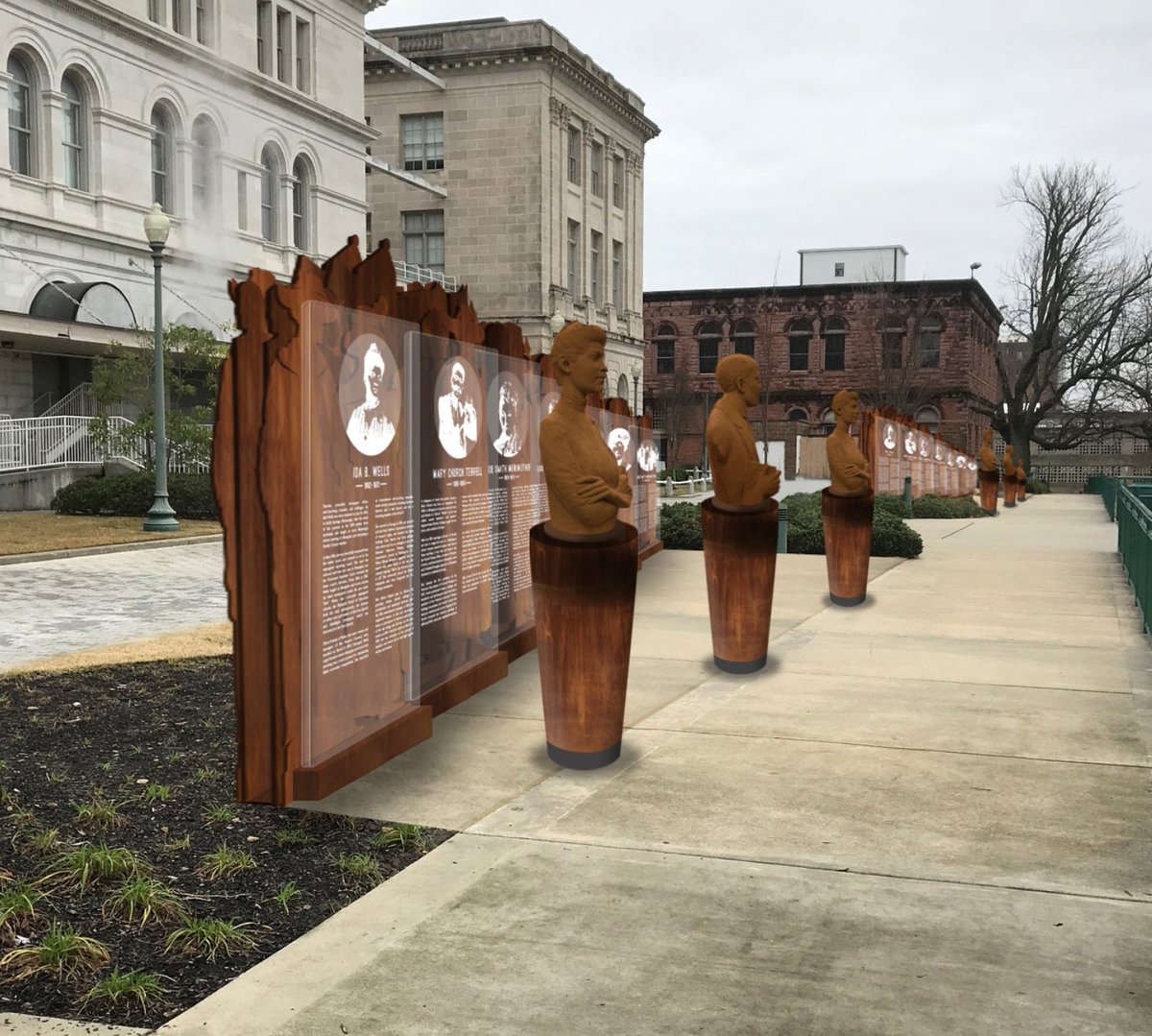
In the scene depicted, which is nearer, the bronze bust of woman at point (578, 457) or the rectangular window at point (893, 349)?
the bronze bust of woman at point (578, 457)

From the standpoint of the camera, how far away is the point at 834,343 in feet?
241

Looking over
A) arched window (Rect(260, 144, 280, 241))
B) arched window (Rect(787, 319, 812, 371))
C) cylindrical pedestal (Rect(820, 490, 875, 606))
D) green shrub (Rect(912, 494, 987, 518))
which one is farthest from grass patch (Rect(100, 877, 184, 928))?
arched window (Rect(787, 319, 812, 371))

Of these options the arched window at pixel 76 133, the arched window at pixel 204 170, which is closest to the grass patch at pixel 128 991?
the arched window at pixel 76 133

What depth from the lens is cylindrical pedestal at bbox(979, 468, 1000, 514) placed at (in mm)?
35625

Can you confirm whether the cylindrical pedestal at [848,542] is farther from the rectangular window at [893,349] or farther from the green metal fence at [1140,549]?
the rectangular window at [893,349]

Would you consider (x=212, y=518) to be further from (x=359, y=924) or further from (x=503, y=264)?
(x=503, y=264)

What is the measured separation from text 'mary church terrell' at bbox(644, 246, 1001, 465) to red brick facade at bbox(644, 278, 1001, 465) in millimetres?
55

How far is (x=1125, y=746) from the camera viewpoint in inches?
288

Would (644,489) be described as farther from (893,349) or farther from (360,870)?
(893,349)

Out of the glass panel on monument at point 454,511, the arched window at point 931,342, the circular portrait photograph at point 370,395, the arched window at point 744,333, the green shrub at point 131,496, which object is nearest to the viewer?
the circular portrait photograph at point 370,395

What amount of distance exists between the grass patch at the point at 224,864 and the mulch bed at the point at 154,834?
3 cm

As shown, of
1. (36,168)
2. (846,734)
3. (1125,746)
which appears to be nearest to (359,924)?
(846,734)

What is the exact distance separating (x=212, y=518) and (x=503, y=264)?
113 feet

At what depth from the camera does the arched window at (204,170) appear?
37312 mm
